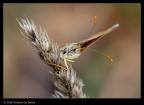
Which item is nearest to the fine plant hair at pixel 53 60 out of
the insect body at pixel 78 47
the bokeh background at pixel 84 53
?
the insect body at pixel 78 47

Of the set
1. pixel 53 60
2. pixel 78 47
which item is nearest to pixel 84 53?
pixel 78 47

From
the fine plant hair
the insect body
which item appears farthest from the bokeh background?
the fine plant hair

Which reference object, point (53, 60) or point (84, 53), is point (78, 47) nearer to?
point (53, 60)

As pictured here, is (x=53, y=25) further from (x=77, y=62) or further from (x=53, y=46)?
(x=53, y=46)

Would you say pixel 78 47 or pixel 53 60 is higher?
pixel 78 47

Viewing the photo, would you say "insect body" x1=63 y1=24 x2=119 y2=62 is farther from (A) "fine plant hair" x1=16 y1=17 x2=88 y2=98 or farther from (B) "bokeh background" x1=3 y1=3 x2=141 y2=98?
(B) "bokeh background" x1=3 y1=3 x2=141 y2=98

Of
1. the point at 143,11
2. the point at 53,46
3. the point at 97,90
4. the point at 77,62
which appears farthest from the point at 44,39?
the point at 77,62

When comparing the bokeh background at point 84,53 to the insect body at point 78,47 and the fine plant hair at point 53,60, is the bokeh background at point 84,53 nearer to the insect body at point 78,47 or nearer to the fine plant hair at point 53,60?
the insect body at point 78,47
